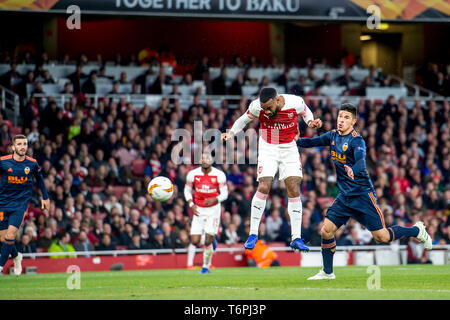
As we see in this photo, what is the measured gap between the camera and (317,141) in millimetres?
11672

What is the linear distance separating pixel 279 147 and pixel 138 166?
1038cm

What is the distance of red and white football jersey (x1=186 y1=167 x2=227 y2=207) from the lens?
17266 millimetres

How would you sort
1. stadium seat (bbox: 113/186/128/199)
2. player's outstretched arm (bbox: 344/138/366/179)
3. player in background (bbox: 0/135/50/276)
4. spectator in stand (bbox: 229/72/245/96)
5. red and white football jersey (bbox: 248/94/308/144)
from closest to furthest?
player's outstretched arm (bbox: 344/138/366/179) → red and white football jersey (bbox: 248/94/308/144) → player in background (bbox: 0/135/50/276) → stadium seat (bbox: 113/186/128/199) → spectator in stand (bbox: 229/72/245/96)

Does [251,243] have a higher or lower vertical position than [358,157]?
lower

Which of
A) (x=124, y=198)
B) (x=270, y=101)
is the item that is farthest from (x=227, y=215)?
(x=270, y=101)

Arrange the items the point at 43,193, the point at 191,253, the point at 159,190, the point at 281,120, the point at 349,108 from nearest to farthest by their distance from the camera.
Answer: the point at 349,108 < the point at 281,120 < the point at 159,190 < the point at 43,193 < the point at 191,253

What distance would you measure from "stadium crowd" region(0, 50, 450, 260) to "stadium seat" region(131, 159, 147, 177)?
141mm

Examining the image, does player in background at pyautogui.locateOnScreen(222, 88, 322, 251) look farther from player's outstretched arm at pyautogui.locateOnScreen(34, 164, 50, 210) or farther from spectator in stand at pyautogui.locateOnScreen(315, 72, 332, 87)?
spectator in stand at pyautogui.locateOnScreen(315, 72, 332, 87)

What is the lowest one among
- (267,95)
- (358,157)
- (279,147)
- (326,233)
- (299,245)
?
(299,245)

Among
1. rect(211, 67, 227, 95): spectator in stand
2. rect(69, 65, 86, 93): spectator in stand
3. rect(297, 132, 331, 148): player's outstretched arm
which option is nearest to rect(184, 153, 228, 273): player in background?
rect(297, 132, 331, 148): player's outstretched arm

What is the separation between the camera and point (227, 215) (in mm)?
20609

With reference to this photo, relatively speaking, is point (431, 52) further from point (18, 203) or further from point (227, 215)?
point (18, 203)

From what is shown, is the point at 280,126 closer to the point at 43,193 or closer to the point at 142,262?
the point at 43,193

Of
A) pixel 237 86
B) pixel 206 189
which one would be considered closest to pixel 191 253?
pixel 206 189
